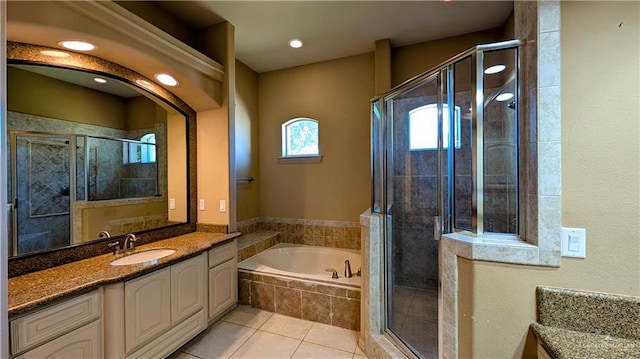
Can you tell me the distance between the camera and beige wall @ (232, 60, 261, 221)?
3414mm

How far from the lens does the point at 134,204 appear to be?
7.09ft

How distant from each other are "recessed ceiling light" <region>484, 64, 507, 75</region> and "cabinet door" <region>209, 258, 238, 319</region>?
249cm

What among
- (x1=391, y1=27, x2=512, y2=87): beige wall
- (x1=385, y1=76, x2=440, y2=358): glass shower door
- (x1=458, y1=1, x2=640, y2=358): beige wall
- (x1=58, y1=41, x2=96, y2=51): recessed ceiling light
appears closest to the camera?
(x1=458, y1=1, x2=640, y2=358): beige wall

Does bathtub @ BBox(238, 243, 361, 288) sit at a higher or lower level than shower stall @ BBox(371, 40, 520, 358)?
lower

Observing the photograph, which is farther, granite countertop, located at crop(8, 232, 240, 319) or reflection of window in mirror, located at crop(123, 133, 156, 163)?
reflection of window in mirror, located at crop(123, 133, 156, 163)

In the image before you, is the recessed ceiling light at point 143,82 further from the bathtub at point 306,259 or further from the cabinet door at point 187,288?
the bathtub at point 306,259

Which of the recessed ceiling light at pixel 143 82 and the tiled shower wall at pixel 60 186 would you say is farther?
the recessed ceiling light at pixel 143 82

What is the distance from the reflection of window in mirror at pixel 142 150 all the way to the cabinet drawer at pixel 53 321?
1168 millimetres

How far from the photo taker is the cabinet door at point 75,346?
1.20 meters

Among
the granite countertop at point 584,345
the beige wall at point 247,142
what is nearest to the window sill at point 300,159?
the beige wall at point 247,142

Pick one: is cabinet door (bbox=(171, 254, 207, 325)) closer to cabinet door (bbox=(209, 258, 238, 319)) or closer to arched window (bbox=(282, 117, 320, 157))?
→ cabinet door (bbox=(209, 258, 238, 319))

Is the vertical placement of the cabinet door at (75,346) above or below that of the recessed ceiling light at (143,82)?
below

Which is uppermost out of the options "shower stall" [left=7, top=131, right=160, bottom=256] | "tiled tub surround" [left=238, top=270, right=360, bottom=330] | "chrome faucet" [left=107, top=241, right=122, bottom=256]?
"shower stall" [left=7, top=131, right=160, bottom=256]

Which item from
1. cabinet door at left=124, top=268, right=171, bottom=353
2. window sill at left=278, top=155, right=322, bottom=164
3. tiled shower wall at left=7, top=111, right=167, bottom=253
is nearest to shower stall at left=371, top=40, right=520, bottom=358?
window sill at left=278, top=155, right=322, bottom=164
